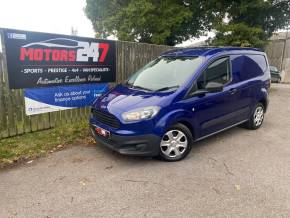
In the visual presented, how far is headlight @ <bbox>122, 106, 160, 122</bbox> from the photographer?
4.06m

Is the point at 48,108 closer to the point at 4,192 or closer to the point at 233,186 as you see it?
the point at 4,192

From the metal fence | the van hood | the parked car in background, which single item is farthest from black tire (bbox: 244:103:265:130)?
the parked car in background

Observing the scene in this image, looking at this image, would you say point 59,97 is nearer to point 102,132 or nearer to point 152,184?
point 102,132

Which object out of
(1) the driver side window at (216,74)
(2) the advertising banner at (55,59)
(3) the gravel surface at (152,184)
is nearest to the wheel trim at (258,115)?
(3) the gravel surface at (152,184)

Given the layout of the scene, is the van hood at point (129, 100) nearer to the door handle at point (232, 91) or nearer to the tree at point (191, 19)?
the door handle at point (232, 91)

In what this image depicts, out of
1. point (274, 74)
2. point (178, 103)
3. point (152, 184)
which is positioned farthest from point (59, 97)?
point (274, 74)

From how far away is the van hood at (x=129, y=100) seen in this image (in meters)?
4.18

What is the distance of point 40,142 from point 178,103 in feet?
9.50

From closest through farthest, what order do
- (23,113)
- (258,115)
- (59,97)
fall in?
(23,113) → (59,97) → (258,115)

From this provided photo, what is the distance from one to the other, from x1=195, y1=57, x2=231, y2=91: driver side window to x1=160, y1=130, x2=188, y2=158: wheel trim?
90 cm

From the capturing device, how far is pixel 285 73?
86.6ft

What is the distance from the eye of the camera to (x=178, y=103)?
4.28m

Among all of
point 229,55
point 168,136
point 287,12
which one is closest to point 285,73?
point 287,12

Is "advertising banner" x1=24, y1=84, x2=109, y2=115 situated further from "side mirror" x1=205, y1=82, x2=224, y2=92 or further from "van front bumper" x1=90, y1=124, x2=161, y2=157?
"side mirror" x1=205, y1=82, x2=224, y2=92
